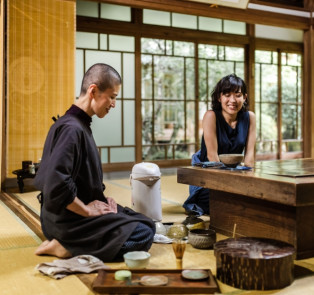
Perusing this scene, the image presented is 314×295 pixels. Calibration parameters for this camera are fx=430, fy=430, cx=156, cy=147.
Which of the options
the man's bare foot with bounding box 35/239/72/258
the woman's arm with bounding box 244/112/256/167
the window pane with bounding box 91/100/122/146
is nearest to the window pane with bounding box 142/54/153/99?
the window pane with bounding box 91/100/122/146

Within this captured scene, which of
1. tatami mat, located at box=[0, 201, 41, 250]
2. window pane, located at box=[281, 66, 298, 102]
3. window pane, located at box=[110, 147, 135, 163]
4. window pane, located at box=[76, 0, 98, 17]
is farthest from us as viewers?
window pane, located at box=[281, 66, 298, 102]

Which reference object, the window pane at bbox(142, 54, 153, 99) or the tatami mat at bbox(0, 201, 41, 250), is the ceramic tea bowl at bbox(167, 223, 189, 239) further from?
the window pane at bbox(142, 54, 153, 99)

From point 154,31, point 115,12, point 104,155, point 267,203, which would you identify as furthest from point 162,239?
point 154,31

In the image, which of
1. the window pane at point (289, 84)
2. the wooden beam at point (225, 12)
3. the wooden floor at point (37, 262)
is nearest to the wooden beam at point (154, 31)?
the wooden beam at point (225, 12)

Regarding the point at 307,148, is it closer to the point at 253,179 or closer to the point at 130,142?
the point at 130,142

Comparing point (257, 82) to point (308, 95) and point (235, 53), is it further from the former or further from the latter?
point (308, 95)

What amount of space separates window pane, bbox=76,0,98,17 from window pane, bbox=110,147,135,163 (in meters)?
2.12

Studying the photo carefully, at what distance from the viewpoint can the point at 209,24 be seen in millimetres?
7641

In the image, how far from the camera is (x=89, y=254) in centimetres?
218

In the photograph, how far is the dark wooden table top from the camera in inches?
81.0

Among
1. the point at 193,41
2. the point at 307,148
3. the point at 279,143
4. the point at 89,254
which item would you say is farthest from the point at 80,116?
the point at 279,143

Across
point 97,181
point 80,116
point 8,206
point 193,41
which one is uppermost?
point 193,41

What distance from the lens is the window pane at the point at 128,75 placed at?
6.94 m

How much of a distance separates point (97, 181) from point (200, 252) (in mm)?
691
